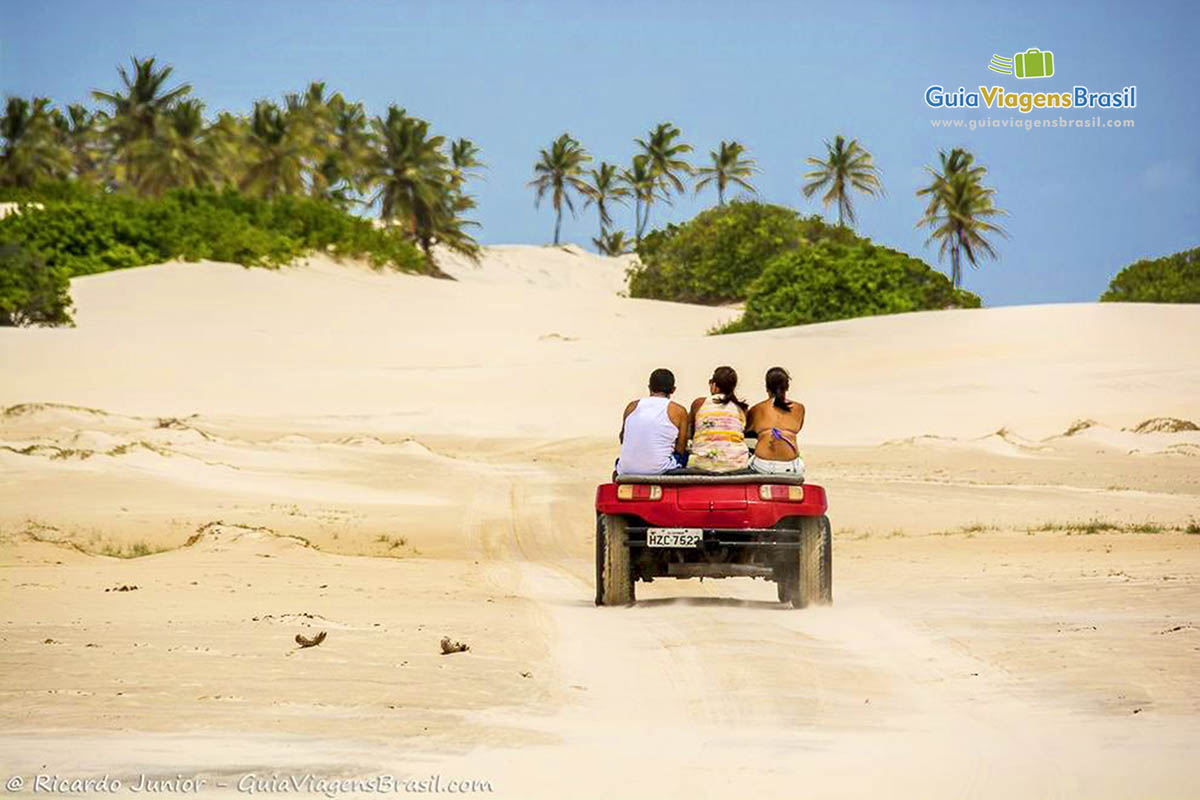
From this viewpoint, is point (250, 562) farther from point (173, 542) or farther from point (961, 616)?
point (961, 616)

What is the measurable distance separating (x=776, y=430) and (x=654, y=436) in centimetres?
91

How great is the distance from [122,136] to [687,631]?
3511 inches

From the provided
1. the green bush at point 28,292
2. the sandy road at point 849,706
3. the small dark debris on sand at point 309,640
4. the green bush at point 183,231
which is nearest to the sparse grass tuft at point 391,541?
the sandy road at point 849,706

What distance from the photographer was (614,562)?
13.1m

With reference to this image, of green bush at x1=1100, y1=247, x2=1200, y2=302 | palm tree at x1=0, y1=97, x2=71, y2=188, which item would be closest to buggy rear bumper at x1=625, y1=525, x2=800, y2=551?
green bush at x1=1100, y1=247, x2=1200, y2=302

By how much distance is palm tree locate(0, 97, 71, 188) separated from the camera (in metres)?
97.5

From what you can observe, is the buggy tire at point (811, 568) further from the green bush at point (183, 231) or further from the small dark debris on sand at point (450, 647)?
the green bush at point (183, 231)

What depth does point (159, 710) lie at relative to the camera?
8094 mm

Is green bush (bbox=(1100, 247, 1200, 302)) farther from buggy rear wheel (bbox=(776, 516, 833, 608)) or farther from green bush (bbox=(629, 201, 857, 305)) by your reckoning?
buggy rear wheel (bbox=(776, 516, 833, 608))

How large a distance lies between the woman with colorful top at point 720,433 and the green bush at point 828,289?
5305cm

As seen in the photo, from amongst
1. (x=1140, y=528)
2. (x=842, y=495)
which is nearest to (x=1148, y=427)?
(x=842, y=495)

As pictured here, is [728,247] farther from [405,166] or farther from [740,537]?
[740,537]

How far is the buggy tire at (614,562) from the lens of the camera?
1311 cm

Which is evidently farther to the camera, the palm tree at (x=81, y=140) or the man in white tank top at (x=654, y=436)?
the palm tree at (x=81, y=140)
